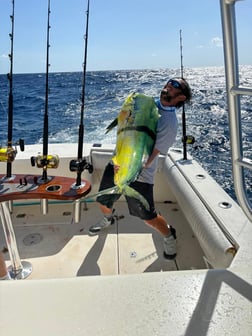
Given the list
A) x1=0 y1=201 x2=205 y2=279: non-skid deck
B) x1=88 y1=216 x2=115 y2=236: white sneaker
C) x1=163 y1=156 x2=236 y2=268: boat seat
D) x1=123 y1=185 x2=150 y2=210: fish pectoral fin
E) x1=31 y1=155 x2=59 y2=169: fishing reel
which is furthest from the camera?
x1=88 y1=216 x2=115 y2=236: white sneaker

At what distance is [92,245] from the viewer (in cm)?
244

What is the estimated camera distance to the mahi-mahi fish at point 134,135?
5.43ft

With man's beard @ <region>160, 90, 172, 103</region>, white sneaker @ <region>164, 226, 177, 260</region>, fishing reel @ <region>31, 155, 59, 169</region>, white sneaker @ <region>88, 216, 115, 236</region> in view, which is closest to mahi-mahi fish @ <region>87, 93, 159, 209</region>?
man's beard @ <region>160, 90, 172, 103</region>

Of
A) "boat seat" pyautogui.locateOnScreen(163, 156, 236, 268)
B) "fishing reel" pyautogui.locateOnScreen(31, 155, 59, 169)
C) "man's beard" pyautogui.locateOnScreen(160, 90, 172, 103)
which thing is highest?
"man's beard" pyautogui.locateOnScreen(160, 90, 172, 103)

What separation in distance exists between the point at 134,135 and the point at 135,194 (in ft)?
1.28

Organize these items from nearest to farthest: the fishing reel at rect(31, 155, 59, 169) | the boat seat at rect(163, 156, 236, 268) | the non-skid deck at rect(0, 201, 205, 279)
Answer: the boat seat at rect(163, 156, 236, 268) → the fishing reel at rect(31, 155, 59, 169) → the non-skid deck at rect(0, 201, 205, 279)

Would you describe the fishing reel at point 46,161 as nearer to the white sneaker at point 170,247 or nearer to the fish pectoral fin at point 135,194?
the fish pectoral fin at point 135,194

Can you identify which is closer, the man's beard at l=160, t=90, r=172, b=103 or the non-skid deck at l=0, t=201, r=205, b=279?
the man's beard at l=160, t=90, r=172, b=103

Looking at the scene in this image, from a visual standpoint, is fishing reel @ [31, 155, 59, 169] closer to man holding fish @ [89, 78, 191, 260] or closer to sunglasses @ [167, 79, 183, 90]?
man holding fish @ [89, 78, 191, 260]

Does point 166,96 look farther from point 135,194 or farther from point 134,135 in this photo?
point 135,194

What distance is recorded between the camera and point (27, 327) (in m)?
0.83

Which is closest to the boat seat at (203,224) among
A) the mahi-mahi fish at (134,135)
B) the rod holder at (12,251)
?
the mahi-mahi fish at (134,135)

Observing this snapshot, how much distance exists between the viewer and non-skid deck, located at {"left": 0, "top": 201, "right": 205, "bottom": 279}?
2182 millimetres

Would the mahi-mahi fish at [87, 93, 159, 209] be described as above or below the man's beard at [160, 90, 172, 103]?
below
